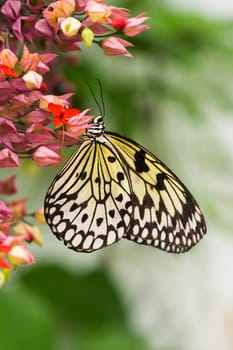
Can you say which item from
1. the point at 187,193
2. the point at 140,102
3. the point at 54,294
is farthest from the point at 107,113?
the point at 187,193

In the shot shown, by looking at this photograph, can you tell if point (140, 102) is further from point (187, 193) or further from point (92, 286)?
point (187, 193)

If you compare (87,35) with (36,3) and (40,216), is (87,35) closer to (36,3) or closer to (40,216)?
(36,3)

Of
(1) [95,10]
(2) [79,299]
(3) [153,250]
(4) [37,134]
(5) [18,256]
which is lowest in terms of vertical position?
(2) [79,299]

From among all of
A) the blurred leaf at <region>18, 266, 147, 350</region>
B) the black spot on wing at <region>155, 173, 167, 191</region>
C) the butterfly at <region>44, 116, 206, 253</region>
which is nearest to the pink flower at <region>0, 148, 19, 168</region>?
the butterfly at <region>44, 116, 206, 253</region>

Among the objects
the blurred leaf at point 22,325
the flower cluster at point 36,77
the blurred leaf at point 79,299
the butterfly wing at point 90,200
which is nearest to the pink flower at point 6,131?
the flower cluster at point 36,77

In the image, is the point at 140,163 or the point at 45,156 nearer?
the point at 45,156

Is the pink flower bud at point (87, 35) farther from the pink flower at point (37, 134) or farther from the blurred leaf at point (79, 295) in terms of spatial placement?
the blurred leaf at point (79, 295)

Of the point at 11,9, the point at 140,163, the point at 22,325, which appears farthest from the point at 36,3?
the point at 22,325
